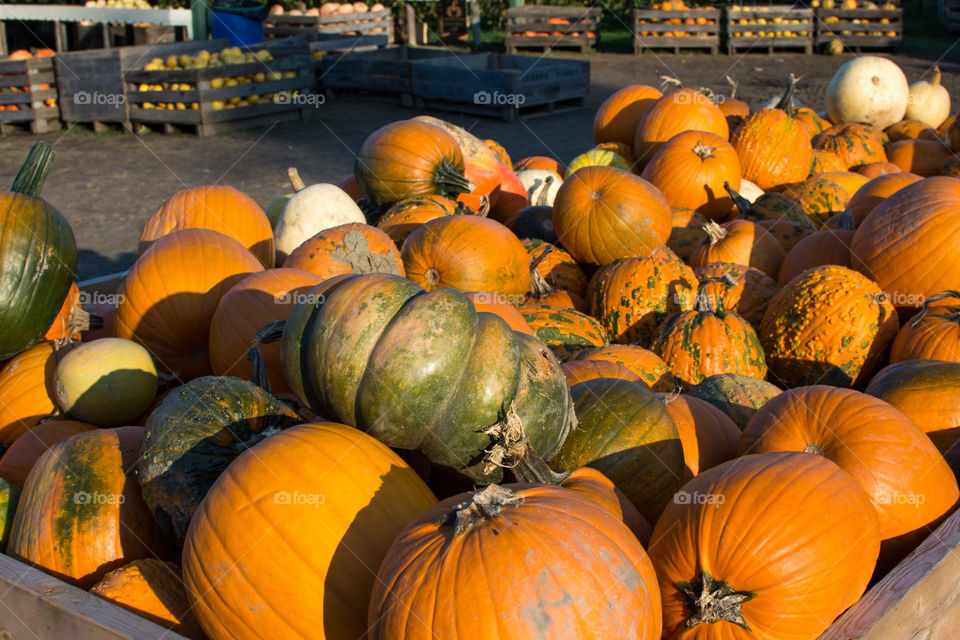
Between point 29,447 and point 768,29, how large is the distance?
60.6ft

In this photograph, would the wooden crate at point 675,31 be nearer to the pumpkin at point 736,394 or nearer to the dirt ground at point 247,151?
the dirt ground at point 247,151

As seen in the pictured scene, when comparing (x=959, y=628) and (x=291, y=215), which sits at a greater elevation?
(x=291, y=215)

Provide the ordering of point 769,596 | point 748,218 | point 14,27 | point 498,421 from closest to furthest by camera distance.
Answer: point 769,596 → point 498,421 → point 748,218 → point 14,27

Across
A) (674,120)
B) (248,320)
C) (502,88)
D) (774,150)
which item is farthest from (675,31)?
(248,320)

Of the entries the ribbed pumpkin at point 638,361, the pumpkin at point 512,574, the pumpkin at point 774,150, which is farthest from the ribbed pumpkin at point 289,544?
the pumpkin at point 774,150

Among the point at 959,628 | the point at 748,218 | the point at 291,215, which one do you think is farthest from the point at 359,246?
the point at 748,218

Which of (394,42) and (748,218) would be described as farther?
(394,42)

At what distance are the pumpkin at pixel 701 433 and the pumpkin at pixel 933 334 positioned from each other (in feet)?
3.64

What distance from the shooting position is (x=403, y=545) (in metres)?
1.58

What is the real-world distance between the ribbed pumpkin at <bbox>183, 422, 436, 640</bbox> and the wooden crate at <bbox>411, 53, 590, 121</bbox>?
11.4 meters

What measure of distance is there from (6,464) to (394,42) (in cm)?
2019

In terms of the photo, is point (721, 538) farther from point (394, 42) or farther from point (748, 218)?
point (394, 42)

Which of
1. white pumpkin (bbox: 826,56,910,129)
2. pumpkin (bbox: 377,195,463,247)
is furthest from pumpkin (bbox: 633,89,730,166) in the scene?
white pumpkin (bbox: 826,56,910,129)

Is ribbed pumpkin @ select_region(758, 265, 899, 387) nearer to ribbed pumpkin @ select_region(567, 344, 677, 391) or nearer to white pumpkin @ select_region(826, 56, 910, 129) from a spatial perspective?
ribbed pumpkin @ select_region(567, 344, 677, 391)
